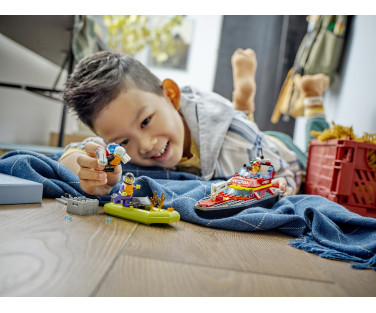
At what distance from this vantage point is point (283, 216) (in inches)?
25.5

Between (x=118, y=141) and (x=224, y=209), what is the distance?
1.55ft

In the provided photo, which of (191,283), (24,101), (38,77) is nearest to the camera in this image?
(191,283)

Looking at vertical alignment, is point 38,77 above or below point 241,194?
above

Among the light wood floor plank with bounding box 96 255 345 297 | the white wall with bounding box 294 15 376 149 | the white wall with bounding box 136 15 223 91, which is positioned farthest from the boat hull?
the white wall with bounding box 136 15 223 91

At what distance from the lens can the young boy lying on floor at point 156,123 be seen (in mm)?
1020

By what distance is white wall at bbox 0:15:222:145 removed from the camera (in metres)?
1.73

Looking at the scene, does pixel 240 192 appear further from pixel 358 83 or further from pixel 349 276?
pixel 358 83

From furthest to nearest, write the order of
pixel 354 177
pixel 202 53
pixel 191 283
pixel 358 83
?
pixel 202 53 < pixel 358 83 < pixel 354 177 < pixel 191 283

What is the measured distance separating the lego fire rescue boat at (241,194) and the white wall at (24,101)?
139cm

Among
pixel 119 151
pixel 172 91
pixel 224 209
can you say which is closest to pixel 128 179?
pixel 119 151

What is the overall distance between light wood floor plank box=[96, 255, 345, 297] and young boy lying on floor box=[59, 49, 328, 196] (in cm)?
40

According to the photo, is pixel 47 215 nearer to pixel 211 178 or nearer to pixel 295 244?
pixel 295 244

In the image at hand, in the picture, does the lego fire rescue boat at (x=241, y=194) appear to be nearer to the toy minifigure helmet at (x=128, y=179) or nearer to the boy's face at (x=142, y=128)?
the toy minifigure helmet at (x=128, y=179)

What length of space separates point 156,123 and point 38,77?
1357 mm
